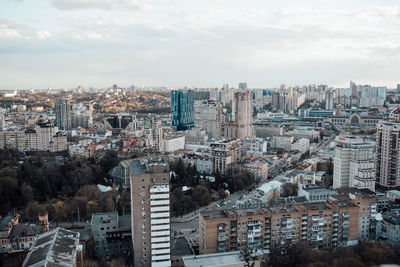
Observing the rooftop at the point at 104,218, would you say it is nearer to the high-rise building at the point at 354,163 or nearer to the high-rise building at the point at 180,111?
the high-rise building at the point at 354,163

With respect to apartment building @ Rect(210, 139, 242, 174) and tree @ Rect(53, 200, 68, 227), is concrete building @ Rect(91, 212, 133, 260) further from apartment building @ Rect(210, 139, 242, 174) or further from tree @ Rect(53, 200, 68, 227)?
apartment building @ Rect(210, 139, 242, 174)

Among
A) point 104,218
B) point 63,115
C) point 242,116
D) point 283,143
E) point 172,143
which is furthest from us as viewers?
point 63,115

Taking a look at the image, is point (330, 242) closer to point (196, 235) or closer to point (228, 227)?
point (228, 227)

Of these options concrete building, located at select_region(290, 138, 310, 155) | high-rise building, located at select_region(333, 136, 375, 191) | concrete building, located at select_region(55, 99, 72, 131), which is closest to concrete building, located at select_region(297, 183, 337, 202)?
high-rise building, located at select_region(333, 136, 375, 191)

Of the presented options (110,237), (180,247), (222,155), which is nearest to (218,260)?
(180,247)

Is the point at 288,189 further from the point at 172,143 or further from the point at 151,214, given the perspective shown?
the point at 172,143

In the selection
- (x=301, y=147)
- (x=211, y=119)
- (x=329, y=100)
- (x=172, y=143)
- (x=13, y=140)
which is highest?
(x=329, y=100)

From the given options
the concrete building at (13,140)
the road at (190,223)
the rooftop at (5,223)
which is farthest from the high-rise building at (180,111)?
the rooftop at (5,223)
